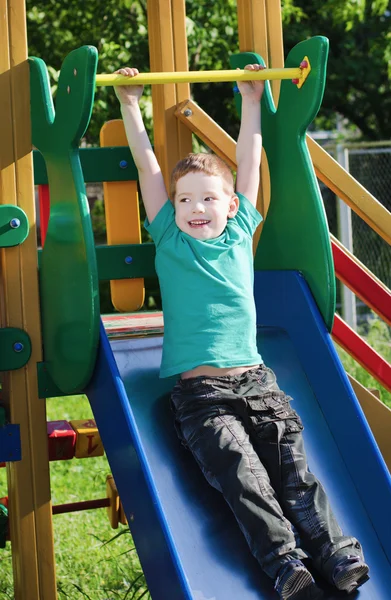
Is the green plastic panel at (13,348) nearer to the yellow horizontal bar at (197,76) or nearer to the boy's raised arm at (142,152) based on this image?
the boy's raised arm at (142,152)

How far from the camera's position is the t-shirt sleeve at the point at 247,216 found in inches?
118

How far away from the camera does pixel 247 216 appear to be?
3008 millimetres

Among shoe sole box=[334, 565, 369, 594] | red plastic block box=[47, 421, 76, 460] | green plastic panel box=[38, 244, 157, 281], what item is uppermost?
green plastic panel box=[38, 244, 157, 281]

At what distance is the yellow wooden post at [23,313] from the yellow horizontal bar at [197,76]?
42cm

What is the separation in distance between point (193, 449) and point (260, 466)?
0.20 m

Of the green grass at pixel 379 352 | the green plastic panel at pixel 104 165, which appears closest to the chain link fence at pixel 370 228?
the green grass at pixel 379 352

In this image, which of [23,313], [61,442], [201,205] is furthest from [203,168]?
[61,442]

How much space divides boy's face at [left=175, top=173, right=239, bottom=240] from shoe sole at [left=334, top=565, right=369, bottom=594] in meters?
1.10

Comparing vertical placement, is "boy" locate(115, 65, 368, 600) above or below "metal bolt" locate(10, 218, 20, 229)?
below

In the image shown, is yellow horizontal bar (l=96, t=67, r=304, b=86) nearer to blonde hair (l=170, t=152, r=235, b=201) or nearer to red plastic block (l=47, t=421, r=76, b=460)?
blonde hair (l=170, t=152, r=235, b=201)

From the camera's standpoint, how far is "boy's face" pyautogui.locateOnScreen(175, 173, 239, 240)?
2850mm

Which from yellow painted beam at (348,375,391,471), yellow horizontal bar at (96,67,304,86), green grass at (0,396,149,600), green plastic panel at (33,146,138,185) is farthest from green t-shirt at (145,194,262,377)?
green grass at (0,396,149,600)

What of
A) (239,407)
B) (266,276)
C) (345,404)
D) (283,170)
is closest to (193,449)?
(239,407)

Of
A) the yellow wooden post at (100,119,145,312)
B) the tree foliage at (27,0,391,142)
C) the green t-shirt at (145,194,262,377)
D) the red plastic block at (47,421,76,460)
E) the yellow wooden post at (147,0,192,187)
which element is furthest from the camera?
the tree foliage at (27,0,391,142)
